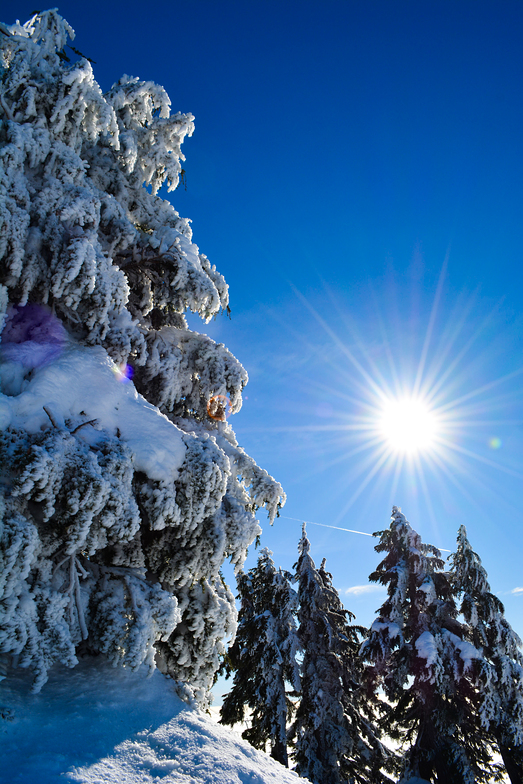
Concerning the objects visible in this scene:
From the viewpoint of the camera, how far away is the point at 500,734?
13.1 m

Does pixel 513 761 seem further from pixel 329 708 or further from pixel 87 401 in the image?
pixel 87 401

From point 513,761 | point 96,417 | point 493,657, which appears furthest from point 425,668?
point 96,417

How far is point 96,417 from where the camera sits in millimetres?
6105

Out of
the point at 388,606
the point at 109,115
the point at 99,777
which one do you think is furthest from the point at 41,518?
the point at 388,606

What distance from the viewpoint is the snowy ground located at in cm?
350

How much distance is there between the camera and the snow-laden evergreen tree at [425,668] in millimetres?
12539

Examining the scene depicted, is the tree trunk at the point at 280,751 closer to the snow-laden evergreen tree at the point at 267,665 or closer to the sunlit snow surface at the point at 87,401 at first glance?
the snow-laden evergreen tree at the point at 267,665

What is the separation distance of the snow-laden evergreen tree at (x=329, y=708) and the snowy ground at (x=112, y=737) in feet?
37.0

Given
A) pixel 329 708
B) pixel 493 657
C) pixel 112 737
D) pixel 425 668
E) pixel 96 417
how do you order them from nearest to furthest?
1. pixel 112 737
2. pixel 96 417
3. pixel 425 668
4. pixel 493 657
5. pixel 329 708

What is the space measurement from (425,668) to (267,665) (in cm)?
549

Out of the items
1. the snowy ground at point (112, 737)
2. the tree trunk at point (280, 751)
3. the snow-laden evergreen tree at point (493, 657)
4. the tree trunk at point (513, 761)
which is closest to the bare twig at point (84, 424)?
the snowy ground at point (112, 737)

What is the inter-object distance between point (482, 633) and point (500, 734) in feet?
9.07

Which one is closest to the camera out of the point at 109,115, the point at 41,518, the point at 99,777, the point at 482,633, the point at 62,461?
the point at 99,777

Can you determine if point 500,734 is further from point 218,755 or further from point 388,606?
point 218,755
